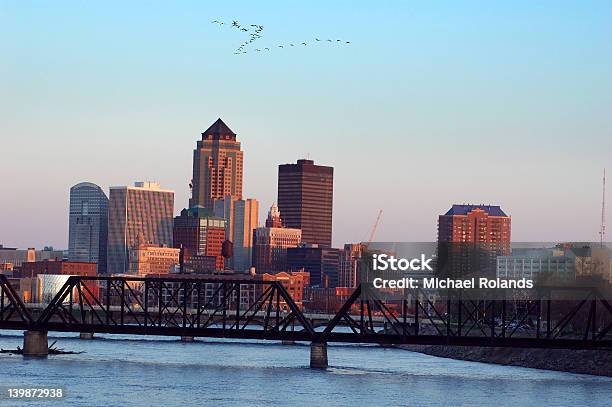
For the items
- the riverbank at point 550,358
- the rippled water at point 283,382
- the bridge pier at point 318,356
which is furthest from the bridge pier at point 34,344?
the riverbank at point 550,358

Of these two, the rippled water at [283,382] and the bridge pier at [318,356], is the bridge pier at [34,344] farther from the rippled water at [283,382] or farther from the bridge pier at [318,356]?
the bridge pier at [318,356]

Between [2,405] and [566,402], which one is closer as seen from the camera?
[2,405]

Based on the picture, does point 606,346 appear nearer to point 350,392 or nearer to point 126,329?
point 350,392

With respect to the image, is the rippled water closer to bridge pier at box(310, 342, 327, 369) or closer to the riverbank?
bridge pier at box(310, 342, 327, 369)

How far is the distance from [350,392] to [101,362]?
39.0 m

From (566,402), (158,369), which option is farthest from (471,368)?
(566,402)

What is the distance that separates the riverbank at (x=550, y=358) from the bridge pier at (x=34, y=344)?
48.2 metres

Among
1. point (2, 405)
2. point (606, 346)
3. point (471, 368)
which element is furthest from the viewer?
point (471, 368)

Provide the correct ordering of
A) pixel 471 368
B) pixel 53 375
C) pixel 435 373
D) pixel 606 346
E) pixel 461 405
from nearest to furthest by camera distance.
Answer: pixel 461 405 < pixel 53 375 < pixel 606 346 < pixel 435 373 < pixel 471 368

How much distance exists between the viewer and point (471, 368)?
162750 millimetres

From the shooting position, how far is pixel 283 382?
132 metres

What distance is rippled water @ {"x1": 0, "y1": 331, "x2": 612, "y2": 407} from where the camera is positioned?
11638 centimetres

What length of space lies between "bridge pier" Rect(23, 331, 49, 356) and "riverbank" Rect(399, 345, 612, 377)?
4818cm

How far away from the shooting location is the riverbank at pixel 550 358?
155 m
